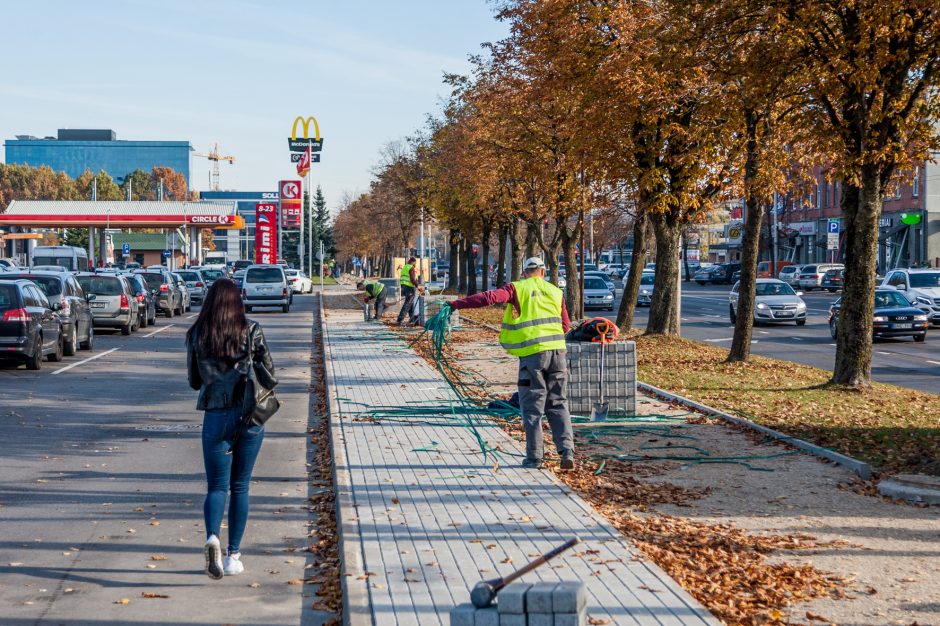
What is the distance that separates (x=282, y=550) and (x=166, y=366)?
1501 cm

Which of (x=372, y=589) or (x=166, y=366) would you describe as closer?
(x=372, y=589)

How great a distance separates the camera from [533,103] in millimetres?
30375

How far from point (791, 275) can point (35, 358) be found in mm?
59735

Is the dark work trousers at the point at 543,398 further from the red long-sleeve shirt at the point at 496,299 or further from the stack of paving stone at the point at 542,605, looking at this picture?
the stack of paving stone at the point at 542,605

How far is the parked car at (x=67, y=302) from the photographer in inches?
907

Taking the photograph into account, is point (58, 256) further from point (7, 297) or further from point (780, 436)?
point (780, 436)

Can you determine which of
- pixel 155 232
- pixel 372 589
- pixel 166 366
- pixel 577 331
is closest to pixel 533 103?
pixel 166 366

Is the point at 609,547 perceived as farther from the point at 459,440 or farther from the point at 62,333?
the point at 62,333

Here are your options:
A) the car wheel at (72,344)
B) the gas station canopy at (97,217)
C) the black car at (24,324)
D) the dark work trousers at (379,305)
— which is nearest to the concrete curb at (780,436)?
the black car at (24,324)

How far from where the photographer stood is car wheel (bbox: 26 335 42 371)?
2056 centimetres

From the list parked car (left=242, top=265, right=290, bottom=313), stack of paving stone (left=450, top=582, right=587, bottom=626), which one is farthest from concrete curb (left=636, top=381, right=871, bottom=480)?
parked car (left=242, top=265, right=290, bottom=313)

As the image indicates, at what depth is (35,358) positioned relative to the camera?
20625mm

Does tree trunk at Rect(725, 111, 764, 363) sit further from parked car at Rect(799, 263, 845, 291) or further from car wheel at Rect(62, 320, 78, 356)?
parked car at Rect(799, 263, 845, 291)

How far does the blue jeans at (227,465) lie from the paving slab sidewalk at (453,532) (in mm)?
691
